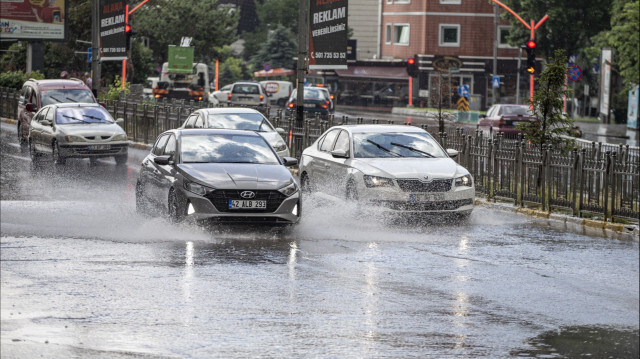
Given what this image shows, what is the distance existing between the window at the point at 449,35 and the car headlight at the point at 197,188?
223 feet

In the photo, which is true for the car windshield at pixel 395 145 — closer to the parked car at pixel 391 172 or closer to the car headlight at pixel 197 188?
the parked car at pixel 391 172

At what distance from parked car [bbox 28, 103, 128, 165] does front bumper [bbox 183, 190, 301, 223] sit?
11.4 metres

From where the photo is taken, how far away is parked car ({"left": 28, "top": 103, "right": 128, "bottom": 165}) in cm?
2572

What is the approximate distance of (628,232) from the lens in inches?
674

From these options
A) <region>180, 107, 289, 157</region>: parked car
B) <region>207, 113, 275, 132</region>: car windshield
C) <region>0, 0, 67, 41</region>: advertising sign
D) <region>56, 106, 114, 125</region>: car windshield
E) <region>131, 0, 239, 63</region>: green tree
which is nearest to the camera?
<region>180, 107, 289, 157</region>: parked car

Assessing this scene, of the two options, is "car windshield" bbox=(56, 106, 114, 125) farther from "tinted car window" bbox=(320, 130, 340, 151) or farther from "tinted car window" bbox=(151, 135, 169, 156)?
"tinted car window" bbox=(151, 135, 169, 156)

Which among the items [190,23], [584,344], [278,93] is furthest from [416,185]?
[190,23]

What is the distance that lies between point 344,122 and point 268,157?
923cm

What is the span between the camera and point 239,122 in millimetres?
25750

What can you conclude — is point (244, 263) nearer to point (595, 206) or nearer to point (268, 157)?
Result: point (268, 157)

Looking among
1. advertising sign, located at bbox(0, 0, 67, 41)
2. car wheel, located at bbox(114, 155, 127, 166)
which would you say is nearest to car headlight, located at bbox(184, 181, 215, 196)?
car wheel, located at bbox(114, 155, 127, 166)

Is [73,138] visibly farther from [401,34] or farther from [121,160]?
[401,34]

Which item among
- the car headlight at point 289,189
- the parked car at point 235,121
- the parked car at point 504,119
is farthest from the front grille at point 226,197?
the parked car at point 504,119

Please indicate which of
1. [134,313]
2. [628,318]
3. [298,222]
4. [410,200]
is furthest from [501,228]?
[134,313]
